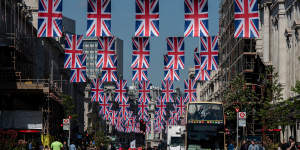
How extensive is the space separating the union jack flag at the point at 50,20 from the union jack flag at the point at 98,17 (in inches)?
83.3

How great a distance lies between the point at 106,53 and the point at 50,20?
29.4 feet

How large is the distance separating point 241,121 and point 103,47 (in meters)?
12.0

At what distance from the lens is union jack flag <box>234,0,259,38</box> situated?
37.8 m

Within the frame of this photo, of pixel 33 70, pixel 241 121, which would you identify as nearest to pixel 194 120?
pixel 241 121

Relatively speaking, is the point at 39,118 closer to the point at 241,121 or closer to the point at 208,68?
the point at 208,68

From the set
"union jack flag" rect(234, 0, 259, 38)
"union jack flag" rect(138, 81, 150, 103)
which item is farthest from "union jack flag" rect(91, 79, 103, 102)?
"union jack flag" rect(234, 0, 259, 38)

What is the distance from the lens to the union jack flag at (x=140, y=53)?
44844 millimetres

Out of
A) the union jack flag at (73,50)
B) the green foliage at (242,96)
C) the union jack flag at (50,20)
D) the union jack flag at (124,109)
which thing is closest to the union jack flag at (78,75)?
the union jack flag at (73,50)

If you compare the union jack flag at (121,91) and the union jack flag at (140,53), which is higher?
the union jack flag at (140,53)

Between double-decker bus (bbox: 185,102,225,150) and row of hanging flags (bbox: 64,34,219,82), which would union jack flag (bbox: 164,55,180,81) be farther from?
double-decker bus (bbox: 185,102,225,150)

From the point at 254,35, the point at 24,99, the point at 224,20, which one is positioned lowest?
the point at 24,99

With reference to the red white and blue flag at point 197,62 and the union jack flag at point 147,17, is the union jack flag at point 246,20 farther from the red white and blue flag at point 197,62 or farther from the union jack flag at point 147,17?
the red white and blue flag at point 197,62

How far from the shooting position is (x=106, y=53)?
46562mm

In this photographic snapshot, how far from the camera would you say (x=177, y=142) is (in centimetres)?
5897
